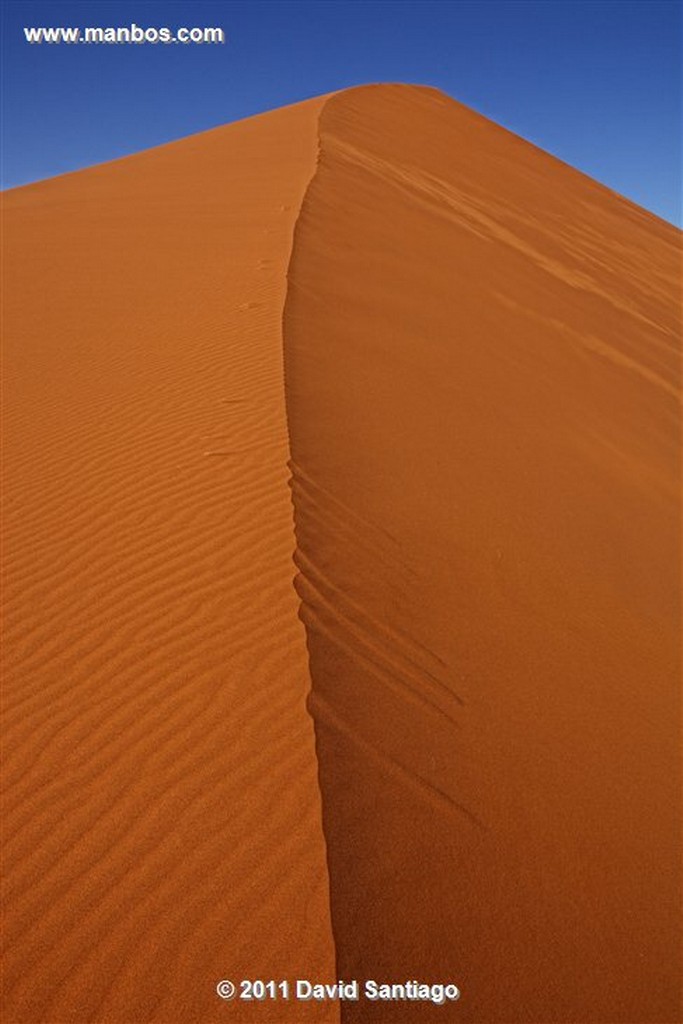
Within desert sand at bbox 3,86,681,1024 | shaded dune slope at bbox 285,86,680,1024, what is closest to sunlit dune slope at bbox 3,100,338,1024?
desert sand at bbox 3,86,681,1024

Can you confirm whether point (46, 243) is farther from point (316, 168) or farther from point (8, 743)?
point (8, 743)

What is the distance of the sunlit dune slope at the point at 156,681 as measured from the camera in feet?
9.30

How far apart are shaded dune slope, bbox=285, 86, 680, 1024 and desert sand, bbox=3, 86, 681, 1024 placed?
2 cm

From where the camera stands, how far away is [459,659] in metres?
4.16

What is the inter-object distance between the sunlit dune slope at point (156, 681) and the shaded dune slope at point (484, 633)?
204mm

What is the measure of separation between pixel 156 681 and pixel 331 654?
790 millimetres

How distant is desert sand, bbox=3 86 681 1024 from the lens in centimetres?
291

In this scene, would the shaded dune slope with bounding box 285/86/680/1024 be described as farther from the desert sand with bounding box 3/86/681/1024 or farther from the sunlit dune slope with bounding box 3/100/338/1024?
the sunlit dune slope with bounding box 3/100/338/1024

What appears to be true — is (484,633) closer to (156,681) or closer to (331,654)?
(331,654)

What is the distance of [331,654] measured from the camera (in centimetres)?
389

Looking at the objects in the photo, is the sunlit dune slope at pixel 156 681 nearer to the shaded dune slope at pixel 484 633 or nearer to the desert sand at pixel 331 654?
the desert sand at pixel 331 654

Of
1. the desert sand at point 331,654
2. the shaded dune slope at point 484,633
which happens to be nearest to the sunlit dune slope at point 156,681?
the desert sand at point 331,654

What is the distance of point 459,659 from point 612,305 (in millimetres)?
10050

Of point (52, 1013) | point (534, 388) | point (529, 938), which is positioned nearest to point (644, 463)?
point (534, 388)
